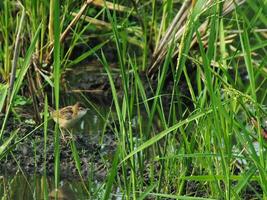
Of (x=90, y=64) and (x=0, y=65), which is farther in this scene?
(x=90, y=64)

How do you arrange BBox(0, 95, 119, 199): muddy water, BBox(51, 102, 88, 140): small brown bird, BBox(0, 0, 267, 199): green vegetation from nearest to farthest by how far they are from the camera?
BBox(0, 0, 267, 199): green vegetation → BBox(0, 95, 119, 199): muddy water → BBox(51, 102, 88, 140): small brown bird

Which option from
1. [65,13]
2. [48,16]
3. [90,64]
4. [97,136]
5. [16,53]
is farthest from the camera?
[90,64]

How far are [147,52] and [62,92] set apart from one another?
3.04ft

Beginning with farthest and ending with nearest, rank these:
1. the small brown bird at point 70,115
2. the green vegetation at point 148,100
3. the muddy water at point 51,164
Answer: the small brown bird at point 70,115 → the muddy water at point 51,164 → the green vegetation at point 148,100

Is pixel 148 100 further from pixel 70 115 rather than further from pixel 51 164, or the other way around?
pixel 70 115

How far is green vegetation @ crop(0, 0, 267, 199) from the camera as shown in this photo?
12.6 ft

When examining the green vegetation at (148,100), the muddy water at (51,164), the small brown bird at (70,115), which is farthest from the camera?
the small brown bird at (70,115)

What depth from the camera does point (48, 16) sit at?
23.0ft

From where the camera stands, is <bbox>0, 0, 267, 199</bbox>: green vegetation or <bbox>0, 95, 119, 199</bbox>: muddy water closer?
<bbox>0, 0, 267, 199</bbox>: green vegetation

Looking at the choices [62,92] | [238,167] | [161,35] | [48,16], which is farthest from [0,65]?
[238,167]

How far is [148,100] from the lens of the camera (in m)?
4.97

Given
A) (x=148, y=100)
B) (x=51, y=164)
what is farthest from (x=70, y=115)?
(x=148, y=100)

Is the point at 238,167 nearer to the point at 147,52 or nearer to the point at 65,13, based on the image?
the point at 65,13

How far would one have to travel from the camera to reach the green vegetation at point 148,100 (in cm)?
384
